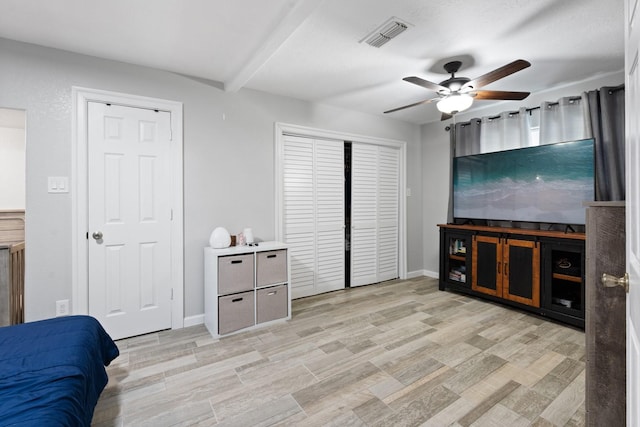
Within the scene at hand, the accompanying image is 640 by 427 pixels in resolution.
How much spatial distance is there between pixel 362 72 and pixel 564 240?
2.52 metres

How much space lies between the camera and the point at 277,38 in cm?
218

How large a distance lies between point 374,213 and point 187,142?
2.63 meters

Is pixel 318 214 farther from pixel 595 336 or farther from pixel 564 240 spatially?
pixel 595 336

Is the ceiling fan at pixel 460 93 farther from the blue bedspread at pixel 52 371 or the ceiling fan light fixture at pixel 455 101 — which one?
the blue bedspread at pixel 52 371

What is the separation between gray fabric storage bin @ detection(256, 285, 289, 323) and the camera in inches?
116

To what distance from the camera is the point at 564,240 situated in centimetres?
289

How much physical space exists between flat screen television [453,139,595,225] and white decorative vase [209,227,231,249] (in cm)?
296

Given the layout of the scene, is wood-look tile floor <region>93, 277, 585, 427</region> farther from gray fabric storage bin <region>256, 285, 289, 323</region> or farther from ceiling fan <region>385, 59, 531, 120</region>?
ceiling fan <region>385, 59, 531, 120</region>

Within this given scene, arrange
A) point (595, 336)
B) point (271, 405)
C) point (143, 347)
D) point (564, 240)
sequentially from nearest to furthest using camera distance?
point (595, 336) → point (271, 405) → point (143, 347) → point (564, 240)

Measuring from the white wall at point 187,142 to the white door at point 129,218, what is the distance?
0.56ft

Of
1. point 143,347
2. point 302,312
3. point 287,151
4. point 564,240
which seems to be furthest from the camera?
point 287,151

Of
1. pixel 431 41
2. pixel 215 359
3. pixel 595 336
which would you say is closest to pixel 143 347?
pixel 215 359

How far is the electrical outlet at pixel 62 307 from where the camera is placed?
2.47 metres

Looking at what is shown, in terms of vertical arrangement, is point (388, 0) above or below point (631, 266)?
above
